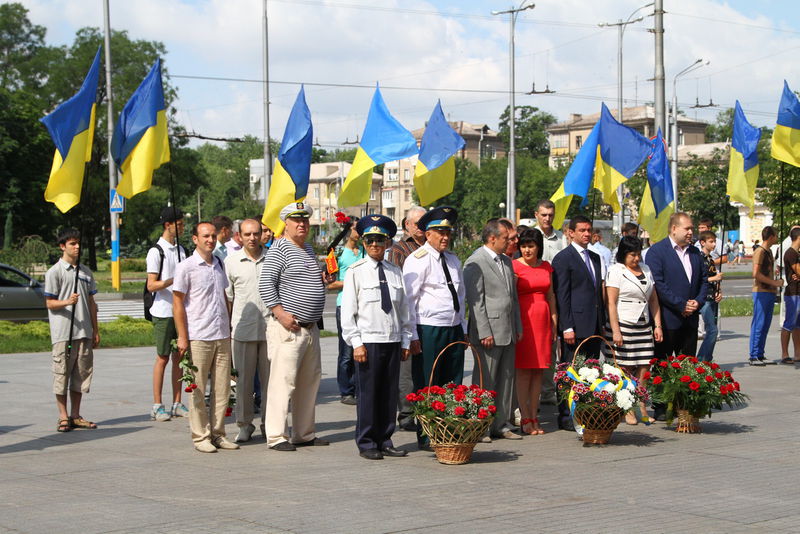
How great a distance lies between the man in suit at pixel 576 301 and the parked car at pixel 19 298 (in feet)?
48.5

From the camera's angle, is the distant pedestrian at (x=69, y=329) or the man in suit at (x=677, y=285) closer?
the distant pedestrian at (x=69, y=329)

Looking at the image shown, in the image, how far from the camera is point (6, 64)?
77.4m

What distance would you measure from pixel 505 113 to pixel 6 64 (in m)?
56.2

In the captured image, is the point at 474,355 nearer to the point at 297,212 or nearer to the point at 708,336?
the point at 297,212

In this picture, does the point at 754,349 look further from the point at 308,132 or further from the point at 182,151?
the point at 182,151

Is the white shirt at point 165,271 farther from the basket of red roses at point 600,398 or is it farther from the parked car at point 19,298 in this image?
the parked car at point 19,298

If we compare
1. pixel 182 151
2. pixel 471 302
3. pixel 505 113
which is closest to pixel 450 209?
pixel 471 302

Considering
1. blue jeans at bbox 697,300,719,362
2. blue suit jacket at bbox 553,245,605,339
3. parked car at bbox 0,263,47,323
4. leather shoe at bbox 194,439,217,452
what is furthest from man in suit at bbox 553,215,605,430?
parked car at bbox 0,263,47,323

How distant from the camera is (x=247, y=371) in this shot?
9789mm

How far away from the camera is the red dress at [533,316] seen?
10.1 m

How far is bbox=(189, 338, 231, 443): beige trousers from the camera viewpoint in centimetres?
920

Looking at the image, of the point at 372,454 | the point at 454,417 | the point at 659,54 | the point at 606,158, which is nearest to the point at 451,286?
the point at 454,417

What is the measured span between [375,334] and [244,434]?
175 cm

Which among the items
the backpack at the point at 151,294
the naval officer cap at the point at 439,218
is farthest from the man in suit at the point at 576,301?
the backpack at the point at 151,294
